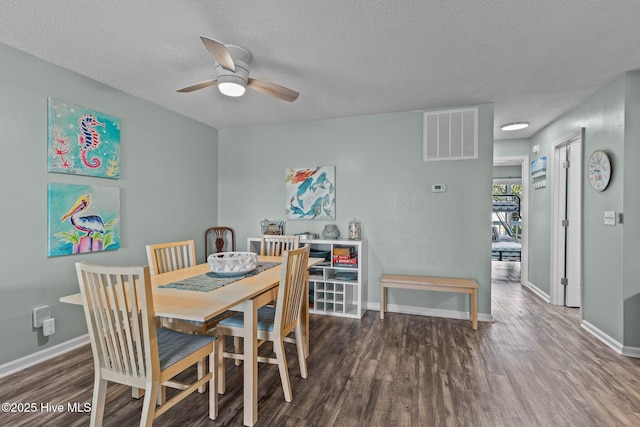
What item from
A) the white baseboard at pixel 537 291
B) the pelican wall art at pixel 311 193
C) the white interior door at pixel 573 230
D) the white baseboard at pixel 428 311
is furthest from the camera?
the white baseboard at pixel 537 291

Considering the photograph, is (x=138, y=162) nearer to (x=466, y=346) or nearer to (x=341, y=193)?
(x=341, y=193)

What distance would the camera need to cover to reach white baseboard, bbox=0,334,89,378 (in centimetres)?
231

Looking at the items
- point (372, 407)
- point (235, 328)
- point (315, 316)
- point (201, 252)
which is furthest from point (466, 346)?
point (201, 252)

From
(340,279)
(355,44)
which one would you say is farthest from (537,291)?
(355,44)

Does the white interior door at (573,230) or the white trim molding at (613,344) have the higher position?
the white interior door at (573,230)

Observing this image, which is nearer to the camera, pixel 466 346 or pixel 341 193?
pixel 466 346

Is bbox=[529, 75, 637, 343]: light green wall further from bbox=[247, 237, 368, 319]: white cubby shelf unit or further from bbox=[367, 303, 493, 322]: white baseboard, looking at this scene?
bbox=[247, 237, 368, 319]: white cubby shelf unit

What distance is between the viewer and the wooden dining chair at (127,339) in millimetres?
1367

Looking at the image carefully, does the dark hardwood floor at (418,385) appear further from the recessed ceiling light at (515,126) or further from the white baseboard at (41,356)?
the recessed ceiling light at (515,126)

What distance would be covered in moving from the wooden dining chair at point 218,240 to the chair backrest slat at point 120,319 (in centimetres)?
284

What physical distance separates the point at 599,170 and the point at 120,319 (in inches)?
159

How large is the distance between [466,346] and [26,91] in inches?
165

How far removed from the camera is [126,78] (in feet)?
9.38

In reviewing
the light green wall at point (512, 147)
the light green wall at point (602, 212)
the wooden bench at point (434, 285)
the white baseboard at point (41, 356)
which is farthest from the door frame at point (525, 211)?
the white baseboard at point (41, 356)
